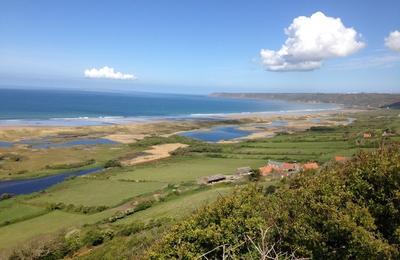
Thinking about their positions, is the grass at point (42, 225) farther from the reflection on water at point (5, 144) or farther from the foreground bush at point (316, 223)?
the reflection on water at point (5, 144)

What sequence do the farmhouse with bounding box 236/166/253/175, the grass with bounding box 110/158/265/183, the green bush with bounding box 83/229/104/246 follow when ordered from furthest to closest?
the grass with bounding box 110/158/265/183
the farmhouse with bounding box 236/166/253/175
the green bush with bounding box 83/229/104/246

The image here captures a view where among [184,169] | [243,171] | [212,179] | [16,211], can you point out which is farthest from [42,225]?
[243,171]

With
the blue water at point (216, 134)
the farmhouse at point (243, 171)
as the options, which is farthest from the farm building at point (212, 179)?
the blue water at point (216, 134)

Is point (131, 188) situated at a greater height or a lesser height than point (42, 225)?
greater

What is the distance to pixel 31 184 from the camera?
55.5m

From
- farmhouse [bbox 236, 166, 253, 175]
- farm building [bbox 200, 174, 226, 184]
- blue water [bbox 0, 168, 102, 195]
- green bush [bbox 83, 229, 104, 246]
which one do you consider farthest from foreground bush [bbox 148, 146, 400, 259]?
blue water [bbox 0, 168, 102, 195]

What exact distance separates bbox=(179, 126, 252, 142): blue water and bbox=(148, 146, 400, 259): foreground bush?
265ft

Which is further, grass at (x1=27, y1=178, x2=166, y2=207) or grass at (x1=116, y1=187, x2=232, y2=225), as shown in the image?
grass at (x1=27, y1=178, x2=166, y2=207)

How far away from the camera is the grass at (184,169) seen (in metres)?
57.9

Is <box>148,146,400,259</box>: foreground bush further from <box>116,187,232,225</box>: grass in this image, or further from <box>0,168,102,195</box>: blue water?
<box>0,168,102,195</box>: blue water

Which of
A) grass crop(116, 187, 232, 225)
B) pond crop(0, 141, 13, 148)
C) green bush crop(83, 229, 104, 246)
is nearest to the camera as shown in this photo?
green bush crop(83, 229, 104, 246)

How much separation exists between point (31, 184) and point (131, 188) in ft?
48.2

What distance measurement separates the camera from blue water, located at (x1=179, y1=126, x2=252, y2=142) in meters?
104

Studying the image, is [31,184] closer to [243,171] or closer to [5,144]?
[243,171]
